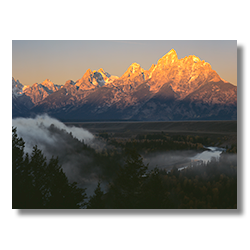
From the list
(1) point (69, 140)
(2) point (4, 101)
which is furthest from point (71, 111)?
(2) point (4, 101)

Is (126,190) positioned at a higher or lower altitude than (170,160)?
lower

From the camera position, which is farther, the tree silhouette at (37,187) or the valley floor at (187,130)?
the valley floor at (187,130)

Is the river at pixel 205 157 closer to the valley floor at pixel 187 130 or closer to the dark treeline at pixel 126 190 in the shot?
the dark treeline at pixel 126 190

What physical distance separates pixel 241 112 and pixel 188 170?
17804mm

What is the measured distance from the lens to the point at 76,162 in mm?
44906

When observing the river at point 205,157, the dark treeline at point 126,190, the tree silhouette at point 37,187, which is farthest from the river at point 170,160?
the tree silhouette at point 37,187

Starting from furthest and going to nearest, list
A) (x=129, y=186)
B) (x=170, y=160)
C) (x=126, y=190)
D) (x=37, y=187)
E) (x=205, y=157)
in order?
(x=205, y=157)
(x=170, y=160)
(x=129, y=186)
(x=126, y=190)
(x=37, y=187)

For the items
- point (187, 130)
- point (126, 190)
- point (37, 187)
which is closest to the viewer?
point (37, 187)

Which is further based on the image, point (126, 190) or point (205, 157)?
point (205, 157)

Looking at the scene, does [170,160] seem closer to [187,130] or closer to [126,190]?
[126,190]

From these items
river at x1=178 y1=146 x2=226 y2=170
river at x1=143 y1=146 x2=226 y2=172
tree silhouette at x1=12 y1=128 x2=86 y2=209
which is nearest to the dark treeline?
tree silhouette at x1=12 y1=128 x2=86 y2=209

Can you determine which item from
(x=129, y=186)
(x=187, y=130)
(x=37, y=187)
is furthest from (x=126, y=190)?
(x=187, y=130)

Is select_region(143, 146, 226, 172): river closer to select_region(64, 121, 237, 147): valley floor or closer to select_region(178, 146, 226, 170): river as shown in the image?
select_region(178, 146, 226, 170): river

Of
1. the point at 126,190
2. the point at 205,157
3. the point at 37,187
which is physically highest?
the point at 37,187
